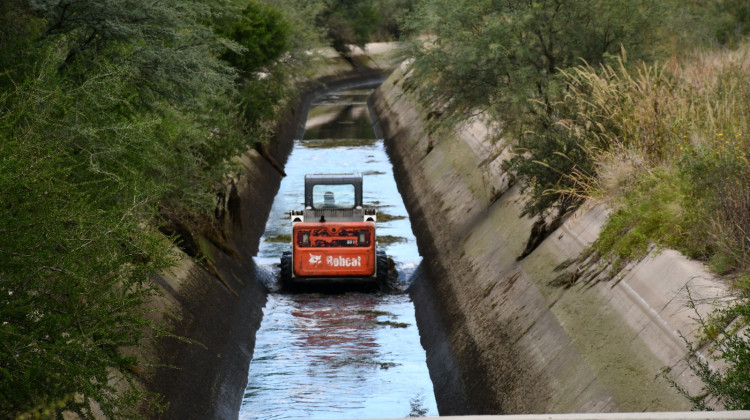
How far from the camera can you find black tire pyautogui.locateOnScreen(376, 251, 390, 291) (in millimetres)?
23797

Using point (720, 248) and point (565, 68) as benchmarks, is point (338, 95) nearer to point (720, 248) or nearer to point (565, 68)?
point (565, 68)

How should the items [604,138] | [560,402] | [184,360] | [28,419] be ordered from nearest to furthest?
[28,419] → [560,402] → [184,360] → [604,138]

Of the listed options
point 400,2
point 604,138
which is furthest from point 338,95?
point 604,138

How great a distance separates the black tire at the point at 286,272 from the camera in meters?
23.6

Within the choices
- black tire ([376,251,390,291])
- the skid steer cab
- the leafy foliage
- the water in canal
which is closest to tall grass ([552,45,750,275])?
the water in canal

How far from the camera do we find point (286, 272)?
23.7 meters

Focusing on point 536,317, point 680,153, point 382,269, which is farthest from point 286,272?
point 680,153

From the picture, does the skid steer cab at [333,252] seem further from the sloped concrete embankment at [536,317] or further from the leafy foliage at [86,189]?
the leafy foliage at [86,189]

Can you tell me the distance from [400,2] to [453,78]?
69.9 meters

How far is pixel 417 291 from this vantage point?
23984 millimetres

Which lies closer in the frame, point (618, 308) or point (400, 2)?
point (618, 308)

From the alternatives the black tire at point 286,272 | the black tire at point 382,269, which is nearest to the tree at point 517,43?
the black tire at point 382,269

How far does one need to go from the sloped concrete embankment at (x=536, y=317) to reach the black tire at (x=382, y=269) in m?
0.87

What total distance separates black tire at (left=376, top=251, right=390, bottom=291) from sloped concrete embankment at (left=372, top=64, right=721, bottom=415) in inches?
34.2
